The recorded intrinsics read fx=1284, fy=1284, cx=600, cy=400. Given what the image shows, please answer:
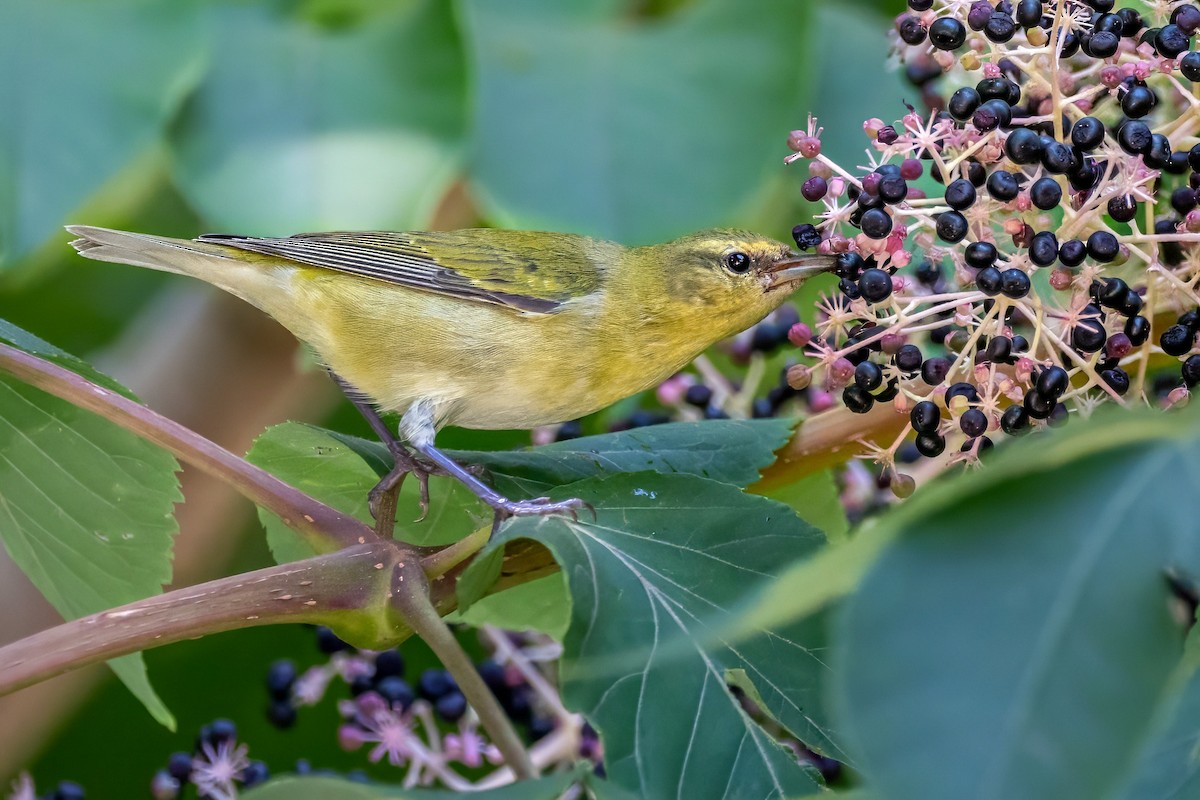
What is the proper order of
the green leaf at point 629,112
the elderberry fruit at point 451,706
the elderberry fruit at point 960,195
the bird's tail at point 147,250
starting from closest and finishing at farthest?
the elderberry fruit at point 960,195 → the elderberry fruit at point 451,706 → the bird's tail at point 147,250 → the green leaf at point 629,112

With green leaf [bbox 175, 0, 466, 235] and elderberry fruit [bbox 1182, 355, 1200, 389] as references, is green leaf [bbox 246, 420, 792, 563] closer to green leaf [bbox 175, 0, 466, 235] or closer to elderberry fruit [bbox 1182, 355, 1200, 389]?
elderberry fruit [bbox 1182, 355, 1200, 389]

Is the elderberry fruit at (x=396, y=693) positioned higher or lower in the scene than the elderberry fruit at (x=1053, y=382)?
lower

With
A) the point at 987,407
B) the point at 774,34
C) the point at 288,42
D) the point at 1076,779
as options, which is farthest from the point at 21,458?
the point at 774,34

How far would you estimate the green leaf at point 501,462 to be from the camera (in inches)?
80.7

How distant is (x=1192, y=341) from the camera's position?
1.68 m

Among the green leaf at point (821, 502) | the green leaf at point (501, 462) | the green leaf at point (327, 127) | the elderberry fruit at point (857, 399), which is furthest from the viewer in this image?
the green leaf at point (327, 127)

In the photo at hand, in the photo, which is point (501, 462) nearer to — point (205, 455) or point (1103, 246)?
point (205, 455)

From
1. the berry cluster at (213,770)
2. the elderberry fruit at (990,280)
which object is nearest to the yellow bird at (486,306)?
the berry cluster at (213,770)

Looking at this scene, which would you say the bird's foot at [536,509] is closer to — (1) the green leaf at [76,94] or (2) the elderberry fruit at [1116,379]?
(2) the elderberry fruit at [1116,379]

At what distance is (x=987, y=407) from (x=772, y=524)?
322 millimetres

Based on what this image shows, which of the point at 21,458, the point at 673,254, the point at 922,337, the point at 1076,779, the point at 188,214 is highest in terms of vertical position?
the point at 1076,779

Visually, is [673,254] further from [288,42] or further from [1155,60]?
[1155,60]

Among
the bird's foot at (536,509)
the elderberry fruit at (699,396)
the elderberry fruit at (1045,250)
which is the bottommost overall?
the elderberry fruit at (699,396)

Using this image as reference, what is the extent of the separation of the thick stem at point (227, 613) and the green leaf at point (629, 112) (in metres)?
1.78
